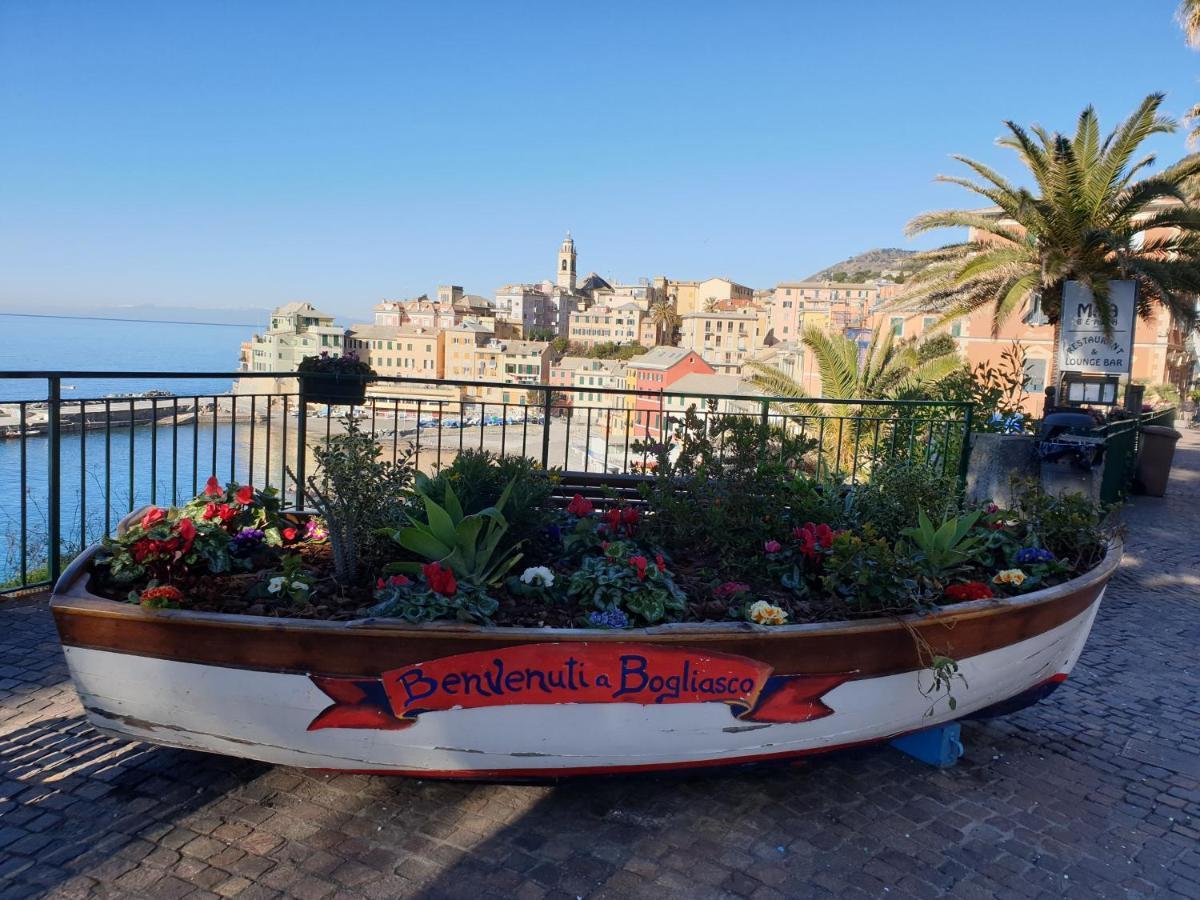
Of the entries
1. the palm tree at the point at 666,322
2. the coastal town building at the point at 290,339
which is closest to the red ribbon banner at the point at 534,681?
the coastal town building at the point at 290,339

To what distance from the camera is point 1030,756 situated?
394cm

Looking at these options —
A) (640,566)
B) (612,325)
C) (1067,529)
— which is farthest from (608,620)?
(612,325)

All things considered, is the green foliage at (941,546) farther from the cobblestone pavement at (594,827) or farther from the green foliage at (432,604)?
the green foliage at (432,604)

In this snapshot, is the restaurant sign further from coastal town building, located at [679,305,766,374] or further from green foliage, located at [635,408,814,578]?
coastal town building, located at [679,305,766,374]

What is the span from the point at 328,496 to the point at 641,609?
1.36 m

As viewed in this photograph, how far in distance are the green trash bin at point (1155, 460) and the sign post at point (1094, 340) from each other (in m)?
1.77

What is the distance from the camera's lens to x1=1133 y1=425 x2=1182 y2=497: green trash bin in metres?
12.8

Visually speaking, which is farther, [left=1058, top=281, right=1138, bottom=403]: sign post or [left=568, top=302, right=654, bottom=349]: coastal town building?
[left=568, top=302, right=654, bottom=349]: coastal town building

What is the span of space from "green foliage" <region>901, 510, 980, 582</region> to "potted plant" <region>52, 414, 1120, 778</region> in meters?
Result: 0.01

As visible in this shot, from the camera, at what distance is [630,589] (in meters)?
3.30

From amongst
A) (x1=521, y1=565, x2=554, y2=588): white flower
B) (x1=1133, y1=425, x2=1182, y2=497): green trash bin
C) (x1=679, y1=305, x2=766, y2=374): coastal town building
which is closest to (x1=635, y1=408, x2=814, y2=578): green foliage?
(x1=521, y1=565, x2=554, y2=588): white flower

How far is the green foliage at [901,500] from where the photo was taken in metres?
4.15

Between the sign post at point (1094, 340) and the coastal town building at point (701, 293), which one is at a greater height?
the coastal town building at point (701, 293)

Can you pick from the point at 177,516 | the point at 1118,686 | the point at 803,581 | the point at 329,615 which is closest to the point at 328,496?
the point at 329,615
